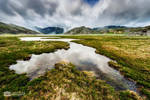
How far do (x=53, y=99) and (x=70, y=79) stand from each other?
3179 mm

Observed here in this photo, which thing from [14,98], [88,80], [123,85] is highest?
[14,98]

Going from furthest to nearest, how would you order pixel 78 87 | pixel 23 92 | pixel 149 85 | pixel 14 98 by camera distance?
pixel 149 85 → pixel 78 87 → pixel 23 92 → pixel 14 98

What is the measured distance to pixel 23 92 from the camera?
6.40 meters

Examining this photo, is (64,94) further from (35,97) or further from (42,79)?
(42,79)

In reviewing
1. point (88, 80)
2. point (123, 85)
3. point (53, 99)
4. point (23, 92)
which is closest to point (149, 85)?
point (123, 85)

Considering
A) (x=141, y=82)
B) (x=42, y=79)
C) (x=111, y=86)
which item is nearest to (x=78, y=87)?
(x=111, y=86)

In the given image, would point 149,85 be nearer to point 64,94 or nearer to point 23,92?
point 64,94

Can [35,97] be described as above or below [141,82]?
above

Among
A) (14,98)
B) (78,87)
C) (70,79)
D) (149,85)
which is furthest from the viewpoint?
(70,79)

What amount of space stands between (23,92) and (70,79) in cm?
538

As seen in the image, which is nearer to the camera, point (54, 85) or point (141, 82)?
point (54, 85)

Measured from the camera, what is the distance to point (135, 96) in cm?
671

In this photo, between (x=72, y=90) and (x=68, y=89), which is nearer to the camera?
(x=72, y=90)

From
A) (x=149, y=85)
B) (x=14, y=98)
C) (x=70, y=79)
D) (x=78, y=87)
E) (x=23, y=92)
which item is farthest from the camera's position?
(x=70, y=79)
